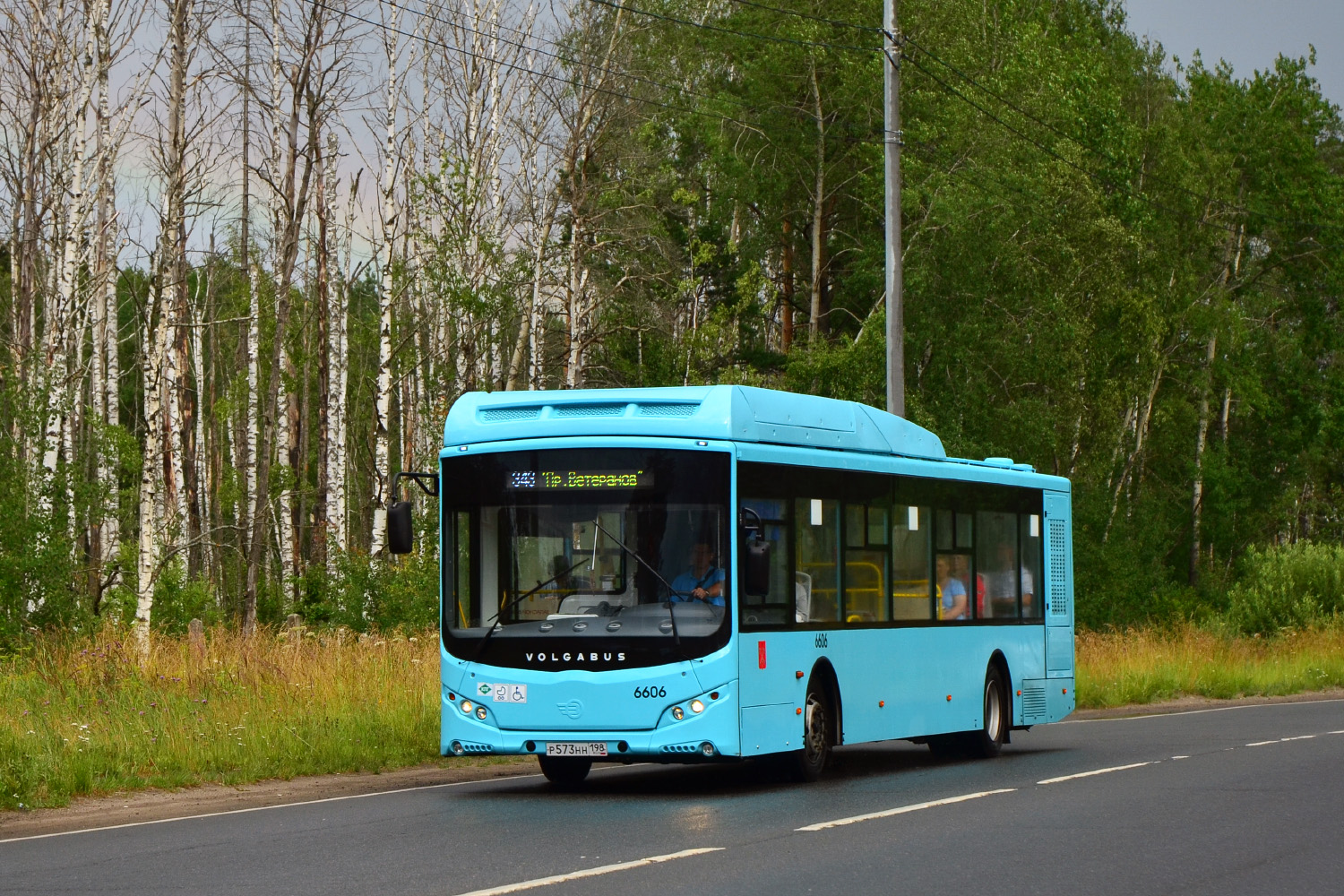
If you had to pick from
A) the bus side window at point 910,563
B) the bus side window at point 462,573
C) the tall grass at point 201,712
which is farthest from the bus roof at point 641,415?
the tall grass at point 201,712

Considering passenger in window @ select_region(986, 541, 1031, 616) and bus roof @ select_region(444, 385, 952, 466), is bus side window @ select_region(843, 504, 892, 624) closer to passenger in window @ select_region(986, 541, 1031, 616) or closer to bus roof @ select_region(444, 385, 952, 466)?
bus roof @ select_region(444, 385, 952, 466)

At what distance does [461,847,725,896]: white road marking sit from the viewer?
902cm

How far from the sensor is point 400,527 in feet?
46.8

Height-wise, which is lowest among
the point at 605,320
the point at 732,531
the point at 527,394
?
the point at 732,531

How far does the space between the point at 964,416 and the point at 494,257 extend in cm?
1370

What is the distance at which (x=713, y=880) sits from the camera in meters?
9.44

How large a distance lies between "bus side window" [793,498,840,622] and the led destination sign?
1.49 m

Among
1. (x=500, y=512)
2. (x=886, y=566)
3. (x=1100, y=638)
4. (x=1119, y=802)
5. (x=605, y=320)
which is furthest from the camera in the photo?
(x=605, y=320)

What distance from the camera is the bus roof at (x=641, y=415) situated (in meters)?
14.4

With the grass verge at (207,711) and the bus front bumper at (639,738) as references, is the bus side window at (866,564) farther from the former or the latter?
the grass verge at (207,711)

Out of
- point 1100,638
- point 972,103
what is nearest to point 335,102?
point 972,103

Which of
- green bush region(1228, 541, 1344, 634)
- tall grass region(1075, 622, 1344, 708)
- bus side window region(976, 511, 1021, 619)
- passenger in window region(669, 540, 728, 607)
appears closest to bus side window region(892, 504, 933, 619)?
bus side window region(976, 511, 1021, 619)

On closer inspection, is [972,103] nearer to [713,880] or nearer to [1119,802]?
[1119,802]

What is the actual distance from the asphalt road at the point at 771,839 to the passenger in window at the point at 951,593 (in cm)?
160
